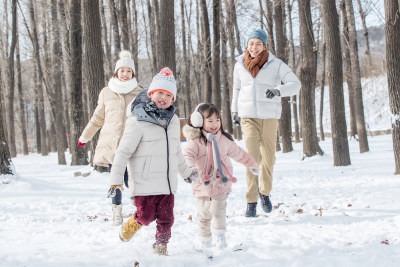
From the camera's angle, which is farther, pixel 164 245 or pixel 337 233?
pixel 337 233

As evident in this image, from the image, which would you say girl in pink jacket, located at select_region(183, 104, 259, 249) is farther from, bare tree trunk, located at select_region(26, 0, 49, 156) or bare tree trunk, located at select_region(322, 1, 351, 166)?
bare tree trunk, located at select_region(26, 0, 49, 156)

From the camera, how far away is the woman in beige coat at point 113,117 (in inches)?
183

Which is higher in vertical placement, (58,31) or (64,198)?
(58,31)

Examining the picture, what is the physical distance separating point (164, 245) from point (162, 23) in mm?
6340

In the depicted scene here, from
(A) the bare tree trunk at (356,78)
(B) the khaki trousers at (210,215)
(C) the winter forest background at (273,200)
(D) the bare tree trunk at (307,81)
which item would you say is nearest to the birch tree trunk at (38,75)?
(C) the winter forest background at (273,200)

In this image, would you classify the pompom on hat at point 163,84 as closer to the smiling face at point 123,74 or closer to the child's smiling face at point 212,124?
the child's smiling face at point 212,124

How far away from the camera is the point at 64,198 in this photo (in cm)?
627

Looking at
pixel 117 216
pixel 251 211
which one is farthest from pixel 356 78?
pixel 117 216

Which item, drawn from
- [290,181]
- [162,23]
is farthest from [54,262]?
[162,23]

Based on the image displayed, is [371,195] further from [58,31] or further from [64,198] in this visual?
[58,31]

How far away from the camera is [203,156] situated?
3799 millimetres

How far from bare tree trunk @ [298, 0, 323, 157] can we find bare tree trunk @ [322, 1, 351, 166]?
5.61 ft

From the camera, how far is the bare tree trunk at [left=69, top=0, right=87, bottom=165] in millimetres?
11969

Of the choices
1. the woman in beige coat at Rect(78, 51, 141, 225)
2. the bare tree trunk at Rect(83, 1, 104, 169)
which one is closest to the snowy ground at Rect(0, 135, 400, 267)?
the woman in beige coat at Rect(78, 51, 141, 225)
